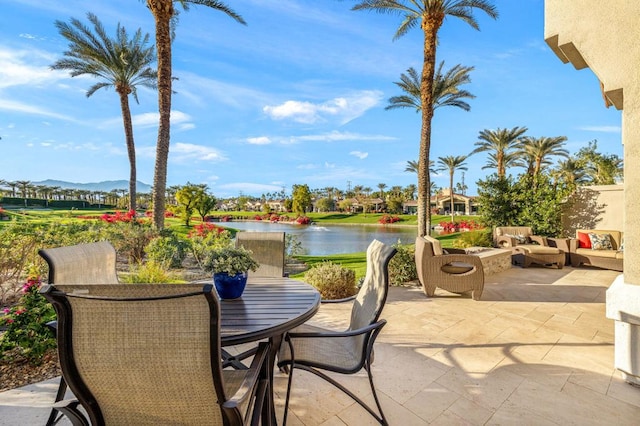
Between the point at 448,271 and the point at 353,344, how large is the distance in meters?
3.13

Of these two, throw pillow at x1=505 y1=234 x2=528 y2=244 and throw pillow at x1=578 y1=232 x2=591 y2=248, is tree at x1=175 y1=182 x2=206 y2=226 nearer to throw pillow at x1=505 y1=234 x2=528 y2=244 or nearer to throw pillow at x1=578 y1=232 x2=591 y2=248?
throw pillow at x1=505 y1=234 x2=528 y2=244

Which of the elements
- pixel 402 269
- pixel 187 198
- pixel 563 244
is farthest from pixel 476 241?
pixel 187 198

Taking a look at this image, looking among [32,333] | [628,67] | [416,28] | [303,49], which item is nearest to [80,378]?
[32,333]

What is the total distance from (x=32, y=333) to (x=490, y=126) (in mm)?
24153

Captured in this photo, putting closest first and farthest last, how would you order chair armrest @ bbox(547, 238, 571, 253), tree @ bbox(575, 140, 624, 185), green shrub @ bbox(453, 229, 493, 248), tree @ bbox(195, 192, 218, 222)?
chair armrest @ bbox(547, 238, 571, 253)
green shrub @ bbox(453, 229, 493, 248)
tree @ bbox(575, 140, 624, 185)
tree @ bbox(195, 192, 218, 222)

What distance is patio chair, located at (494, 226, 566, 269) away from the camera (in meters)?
6.99

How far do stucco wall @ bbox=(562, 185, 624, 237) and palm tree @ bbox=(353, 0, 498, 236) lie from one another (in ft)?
14.4

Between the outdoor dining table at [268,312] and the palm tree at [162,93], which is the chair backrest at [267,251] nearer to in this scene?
the outdoor dining table at [268,312]

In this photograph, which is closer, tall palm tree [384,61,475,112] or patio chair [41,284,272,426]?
patio chair [41,284,272,426]

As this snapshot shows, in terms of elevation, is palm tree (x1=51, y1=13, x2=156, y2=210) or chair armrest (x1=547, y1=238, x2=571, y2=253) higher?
palm tree (x1=51, y1=13, x2=156, y2=210)

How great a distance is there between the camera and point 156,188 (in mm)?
7684

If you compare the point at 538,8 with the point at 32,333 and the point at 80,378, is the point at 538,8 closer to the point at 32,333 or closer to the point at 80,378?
the point at 80,378

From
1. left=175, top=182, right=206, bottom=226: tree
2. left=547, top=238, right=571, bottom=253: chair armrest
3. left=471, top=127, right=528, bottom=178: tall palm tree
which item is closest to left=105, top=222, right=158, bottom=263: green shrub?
left=547, top=238, right=571, bottom=253: chair armrest

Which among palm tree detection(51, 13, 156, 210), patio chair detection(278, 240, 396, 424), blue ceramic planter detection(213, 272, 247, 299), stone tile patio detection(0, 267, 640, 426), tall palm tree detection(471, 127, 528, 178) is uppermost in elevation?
palm tree detection(51, 13, 156, 210)
